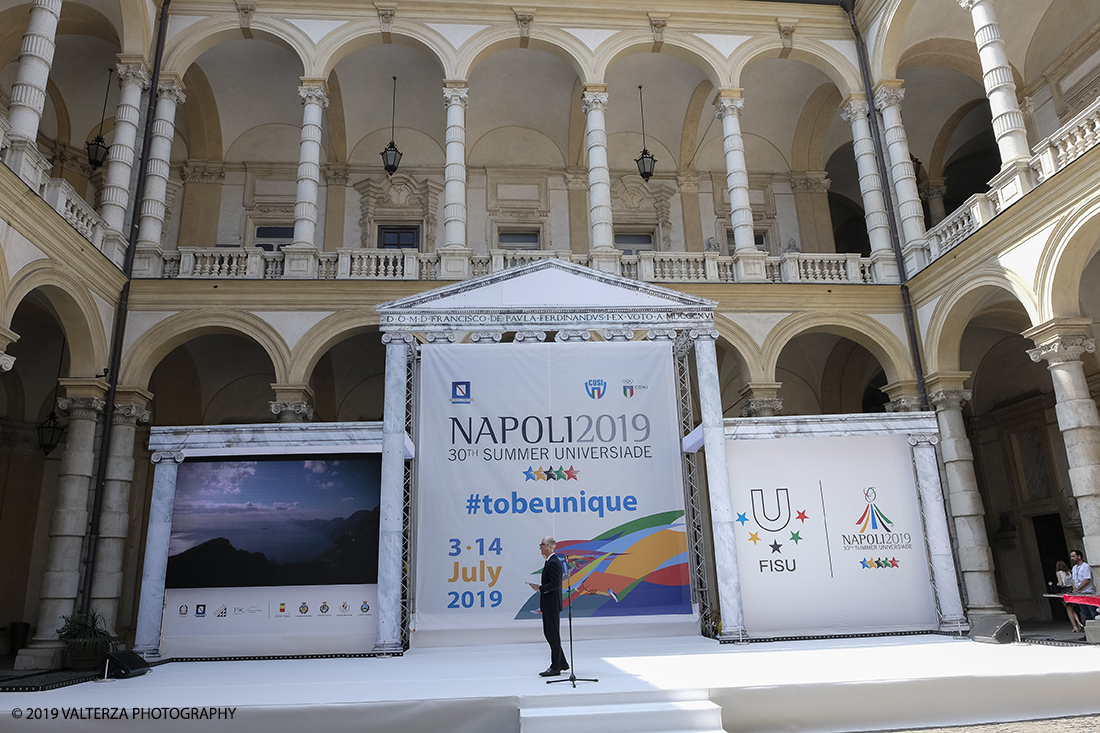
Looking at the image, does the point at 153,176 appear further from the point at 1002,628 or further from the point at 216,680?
the point at 1002,628

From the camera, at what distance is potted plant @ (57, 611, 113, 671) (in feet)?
35.3

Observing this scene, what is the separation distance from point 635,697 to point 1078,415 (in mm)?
8172

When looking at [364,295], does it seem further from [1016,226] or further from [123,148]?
[1016,226]

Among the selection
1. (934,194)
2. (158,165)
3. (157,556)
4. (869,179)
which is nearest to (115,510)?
(157,556)

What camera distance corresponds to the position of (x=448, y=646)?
368 inches

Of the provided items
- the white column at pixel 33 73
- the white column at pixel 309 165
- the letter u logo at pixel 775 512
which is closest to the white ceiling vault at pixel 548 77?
the white column at pixel 309 165

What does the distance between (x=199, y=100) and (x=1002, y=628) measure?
17.9m

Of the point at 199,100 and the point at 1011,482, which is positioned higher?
the point at 199,100

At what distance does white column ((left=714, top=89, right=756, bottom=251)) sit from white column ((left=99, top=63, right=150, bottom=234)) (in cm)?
1119

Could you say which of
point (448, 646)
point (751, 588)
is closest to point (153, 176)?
point (448, 646)

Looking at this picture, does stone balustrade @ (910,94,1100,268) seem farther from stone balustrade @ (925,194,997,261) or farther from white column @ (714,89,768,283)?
white column @ (714,89,768,283)

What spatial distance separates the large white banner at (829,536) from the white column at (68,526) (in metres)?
9.90

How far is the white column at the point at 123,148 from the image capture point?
13.1 metres

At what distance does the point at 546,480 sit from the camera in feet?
32.2
